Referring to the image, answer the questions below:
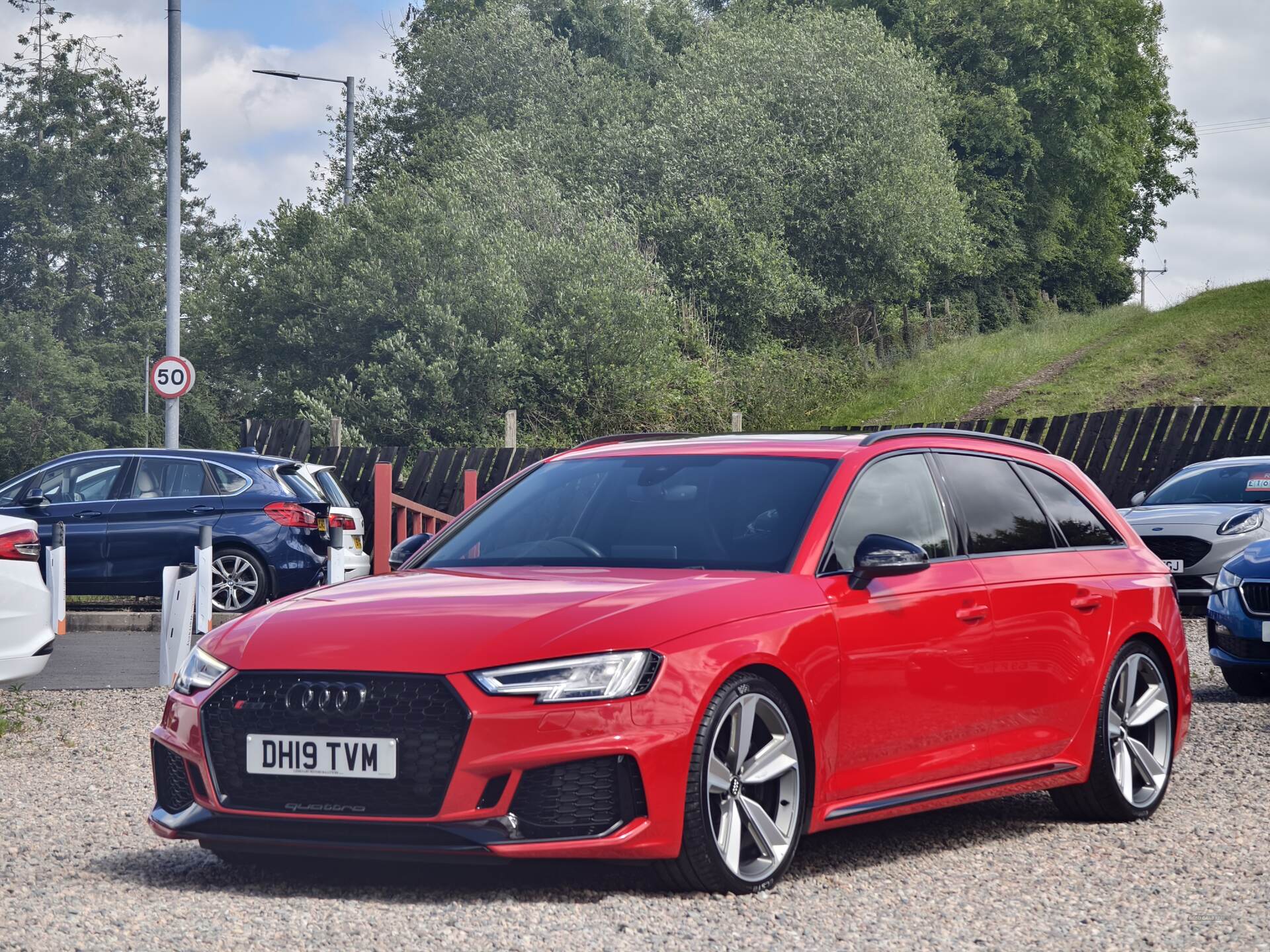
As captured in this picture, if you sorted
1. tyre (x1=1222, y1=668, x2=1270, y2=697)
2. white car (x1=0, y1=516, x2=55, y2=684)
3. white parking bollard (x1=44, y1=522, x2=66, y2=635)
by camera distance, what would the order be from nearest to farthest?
white car (x1=0, y1=516, x2=55, y2=684) < tyre (x1=1222, y1=668, x2=1270, y2=697) < white parking bollard (x1=44, y1=522, x2=66, y2=635)

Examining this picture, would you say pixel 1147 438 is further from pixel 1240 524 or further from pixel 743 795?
pixel 743 795

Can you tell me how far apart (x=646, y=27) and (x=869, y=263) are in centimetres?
1734

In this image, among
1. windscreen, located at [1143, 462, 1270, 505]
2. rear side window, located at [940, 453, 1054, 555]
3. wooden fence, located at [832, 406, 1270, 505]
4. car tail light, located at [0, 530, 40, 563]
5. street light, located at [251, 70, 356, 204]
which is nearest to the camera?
rear side window, located at [940, 453, 1054, 555]

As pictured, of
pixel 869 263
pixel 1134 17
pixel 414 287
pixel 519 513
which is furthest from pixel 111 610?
pixel 1134 17

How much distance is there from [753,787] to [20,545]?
17.7ft

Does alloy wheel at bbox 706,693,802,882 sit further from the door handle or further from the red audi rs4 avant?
the door handle

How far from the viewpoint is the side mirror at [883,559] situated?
233 inches

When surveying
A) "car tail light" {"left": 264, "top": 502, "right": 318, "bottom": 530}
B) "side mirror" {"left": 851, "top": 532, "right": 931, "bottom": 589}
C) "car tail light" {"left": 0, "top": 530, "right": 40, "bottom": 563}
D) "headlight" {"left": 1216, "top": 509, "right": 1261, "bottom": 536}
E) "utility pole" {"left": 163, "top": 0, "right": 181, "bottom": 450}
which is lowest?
"car tail light" {"left": 264, "top": 502, "right": 318, "bottom": 530}

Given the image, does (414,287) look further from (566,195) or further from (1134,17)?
(1134,17)

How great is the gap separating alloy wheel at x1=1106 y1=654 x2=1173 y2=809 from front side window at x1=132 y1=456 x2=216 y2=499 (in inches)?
494

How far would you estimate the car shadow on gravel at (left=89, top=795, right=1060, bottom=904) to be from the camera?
5.41 meters

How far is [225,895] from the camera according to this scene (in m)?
5.36

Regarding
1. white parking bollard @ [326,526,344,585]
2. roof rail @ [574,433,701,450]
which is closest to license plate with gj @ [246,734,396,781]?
roof rail @ [574,433,701,450]

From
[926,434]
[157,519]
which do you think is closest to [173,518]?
[157,519]
